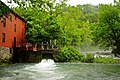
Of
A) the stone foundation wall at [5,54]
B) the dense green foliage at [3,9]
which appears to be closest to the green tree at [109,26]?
→ the stone foundation wall at [5,54]

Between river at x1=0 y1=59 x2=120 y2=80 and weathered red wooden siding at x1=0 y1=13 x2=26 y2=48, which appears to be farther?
weathered red wooden siding at x1=0 y1=13 x2=26 y2=48

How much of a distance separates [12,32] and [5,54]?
6020 mm

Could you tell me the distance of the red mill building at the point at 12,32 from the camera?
33281 millimetres

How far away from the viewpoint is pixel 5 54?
33312 mm

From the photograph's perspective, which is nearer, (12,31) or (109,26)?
(12,31)

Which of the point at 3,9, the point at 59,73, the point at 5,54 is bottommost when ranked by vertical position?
the point at 59,73

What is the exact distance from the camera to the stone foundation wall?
104 ft

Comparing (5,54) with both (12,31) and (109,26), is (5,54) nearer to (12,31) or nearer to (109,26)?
(12,31)

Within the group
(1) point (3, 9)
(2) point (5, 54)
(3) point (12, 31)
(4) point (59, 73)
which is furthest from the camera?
(3) point (12, 31)

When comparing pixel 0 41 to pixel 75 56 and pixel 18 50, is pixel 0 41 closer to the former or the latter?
pixel 18 50

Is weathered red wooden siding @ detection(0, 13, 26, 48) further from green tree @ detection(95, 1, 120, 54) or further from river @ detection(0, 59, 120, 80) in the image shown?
green tree @ detection(95, 1, 120, 54)

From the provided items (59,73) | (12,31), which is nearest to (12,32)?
(12,31)

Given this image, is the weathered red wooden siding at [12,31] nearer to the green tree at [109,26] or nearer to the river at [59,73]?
the river at [59,73]

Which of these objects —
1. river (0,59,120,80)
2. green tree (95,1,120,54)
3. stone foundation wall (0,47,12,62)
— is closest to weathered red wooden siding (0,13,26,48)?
stone foundation wall (0,47,12,62)
